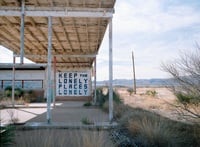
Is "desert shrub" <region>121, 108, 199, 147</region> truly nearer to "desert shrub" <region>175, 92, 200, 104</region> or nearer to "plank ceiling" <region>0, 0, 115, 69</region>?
"desert shrub" <region>175, 92, 200, 104</region>

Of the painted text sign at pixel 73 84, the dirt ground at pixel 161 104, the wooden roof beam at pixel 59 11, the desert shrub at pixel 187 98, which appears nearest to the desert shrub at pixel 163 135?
the dirt ground at pixel 161 104

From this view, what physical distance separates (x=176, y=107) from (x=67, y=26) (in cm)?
708

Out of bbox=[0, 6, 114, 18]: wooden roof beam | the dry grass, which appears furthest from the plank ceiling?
the dry grass

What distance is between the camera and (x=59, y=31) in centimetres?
1403

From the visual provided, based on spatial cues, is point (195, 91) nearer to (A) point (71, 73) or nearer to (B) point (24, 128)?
(B) point (24, 128)

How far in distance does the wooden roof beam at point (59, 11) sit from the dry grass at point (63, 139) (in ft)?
14.1

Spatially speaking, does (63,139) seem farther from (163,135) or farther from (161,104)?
(161,104)

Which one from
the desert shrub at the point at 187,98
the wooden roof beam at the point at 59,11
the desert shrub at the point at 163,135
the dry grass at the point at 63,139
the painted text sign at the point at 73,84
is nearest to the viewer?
the dry grass at the point at 63,139

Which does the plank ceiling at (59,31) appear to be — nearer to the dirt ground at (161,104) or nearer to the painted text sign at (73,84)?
the dirt ground at (161,104)

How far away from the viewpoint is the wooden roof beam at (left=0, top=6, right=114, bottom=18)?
34.2 ft

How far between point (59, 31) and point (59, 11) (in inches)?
140

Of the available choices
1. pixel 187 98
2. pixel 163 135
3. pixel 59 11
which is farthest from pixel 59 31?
pixel 163 135

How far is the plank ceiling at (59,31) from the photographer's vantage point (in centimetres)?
1045

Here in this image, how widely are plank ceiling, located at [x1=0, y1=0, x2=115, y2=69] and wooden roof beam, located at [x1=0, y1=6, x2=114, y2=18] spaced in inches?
4.9
